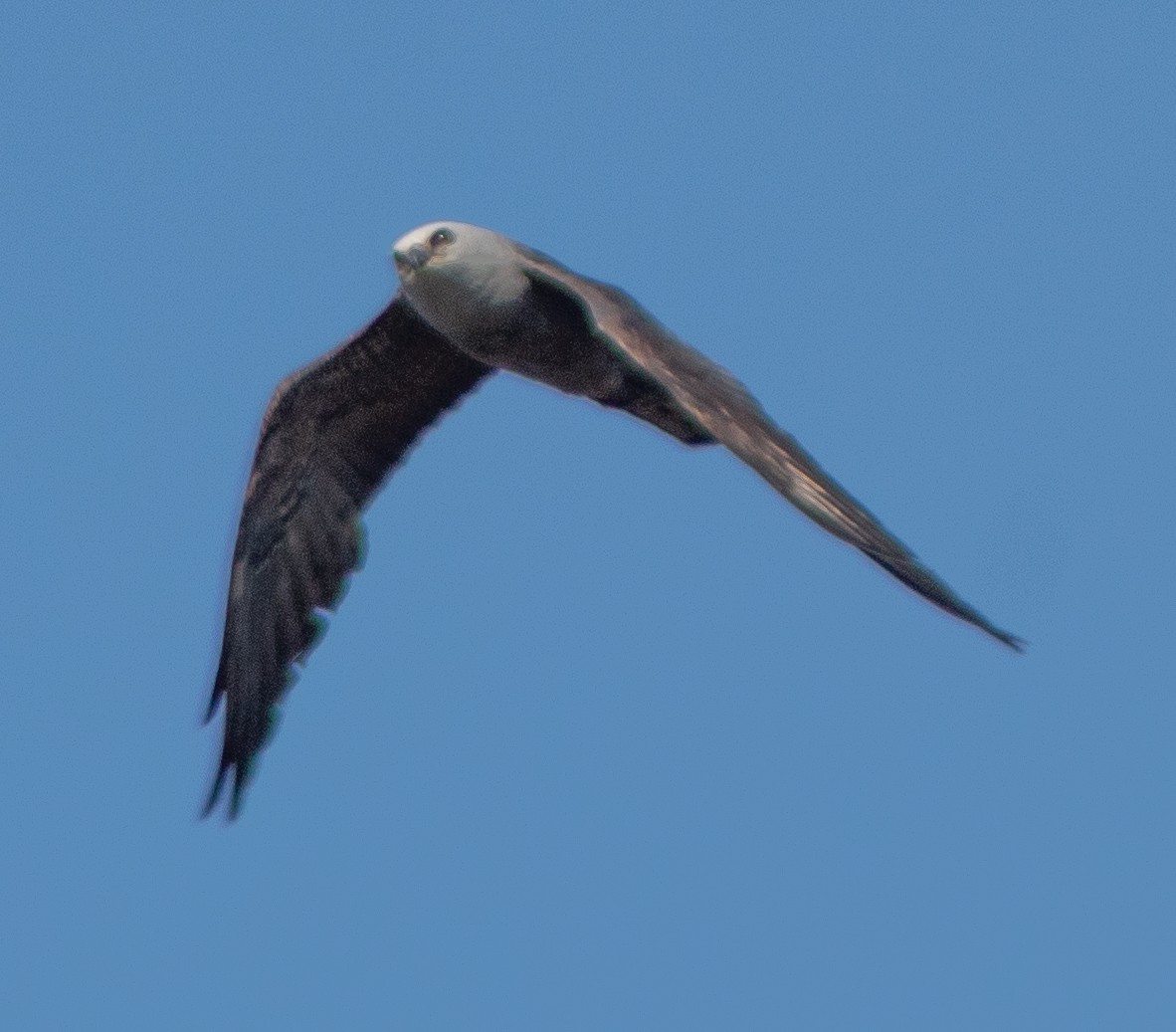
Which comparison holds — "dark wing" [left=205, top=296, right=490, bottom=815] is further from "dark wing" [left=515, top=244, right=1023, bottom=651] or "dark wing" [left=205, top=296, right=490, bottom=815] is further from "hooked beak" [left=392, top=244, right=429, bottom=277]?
"dark wing" [left=515, top=244, right=1023, bottom=651]

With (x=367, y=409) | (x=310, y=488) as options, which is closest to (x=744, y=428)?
(x=367, y=409)

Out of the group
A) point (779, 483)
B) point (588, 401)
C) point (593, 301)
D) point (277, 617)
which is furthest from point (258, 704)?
point (779, 483)

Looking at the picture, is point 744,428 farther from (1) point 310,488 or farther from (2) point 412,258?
(1) point 310,488

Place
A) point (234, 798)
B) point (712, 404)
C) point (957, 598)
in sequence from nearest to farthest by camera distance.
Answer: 1. point (957, 598)
2. point (712, 404)
3. point (234, 798)

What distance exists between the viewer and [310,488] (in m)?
13.4

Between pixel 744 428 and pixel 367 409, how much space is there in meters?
3.87

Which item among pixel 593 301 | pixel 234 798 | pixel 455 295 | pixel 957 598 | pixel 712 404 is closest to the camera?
pixel 957 598

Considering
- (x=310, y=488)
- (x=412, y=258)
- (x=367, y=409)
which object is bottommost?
(x=310, y=488)

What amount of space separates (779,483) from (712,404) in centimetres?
101

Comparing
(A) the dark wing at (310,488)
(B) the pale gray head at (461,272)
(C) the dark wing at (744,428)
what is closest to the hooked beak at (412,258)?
(B) the pale gray head at (461,272)

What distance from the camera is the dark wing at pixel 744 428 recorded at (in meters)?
9.08

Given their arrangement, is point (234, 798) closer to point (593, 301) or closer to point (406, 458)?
point (406, 458)

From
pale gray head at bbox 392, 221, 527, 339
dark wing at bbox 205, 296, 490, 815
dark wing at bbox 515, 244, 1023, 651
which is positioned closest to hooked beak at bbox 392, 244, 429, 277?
pale gray head at bbox 392, 221, 527, 339

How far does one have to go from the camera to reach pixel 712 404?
10148 millimetres
